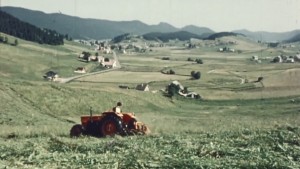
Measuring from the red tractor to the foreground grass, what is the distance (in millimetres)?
A: 2226

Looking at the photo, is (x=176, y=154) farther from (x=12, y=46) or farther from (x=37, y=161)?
(x=12, y=46)

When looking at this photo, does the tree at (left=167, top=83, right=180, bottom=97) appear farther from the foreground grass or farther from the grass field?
the foreground grass

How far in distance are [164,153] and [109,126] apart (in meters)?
7.50

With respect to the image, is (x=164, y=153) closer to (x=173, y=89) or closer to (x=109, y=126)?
(x=109, y=126)

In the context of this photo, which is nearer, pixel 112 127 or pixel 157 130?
pixel 112 127

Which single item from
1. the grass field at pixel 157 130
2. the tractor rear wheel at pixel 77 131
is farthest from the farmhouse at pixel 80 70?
the tractor rear wheel at pixel 77 131

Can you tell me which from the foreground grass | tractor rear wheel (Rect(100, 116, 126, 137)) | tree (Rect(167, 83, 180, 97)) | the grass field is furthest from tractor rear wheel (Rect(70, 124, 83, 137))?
tree (Rect(167, 83, 180, 97))

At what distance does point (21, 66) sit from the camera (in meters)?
138

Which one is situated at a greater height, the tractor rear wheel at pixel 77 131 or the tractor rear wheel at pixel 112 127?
the tractor rear wheel at pixel 112 127

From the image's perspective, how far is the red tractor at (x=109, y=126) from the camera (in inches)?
989

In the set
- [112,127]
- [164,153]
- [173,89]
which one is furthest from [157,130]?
[173,89]

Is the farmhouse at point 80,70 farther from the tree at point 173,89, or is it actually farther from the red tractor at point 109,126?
the red tractor at point 109,126

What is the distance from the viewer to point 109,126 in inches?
992

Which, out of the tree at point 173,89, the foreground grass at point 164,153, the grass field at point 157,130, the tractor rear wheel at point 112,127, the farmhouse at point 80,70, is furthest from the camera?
the farmhouse at point 80,70
